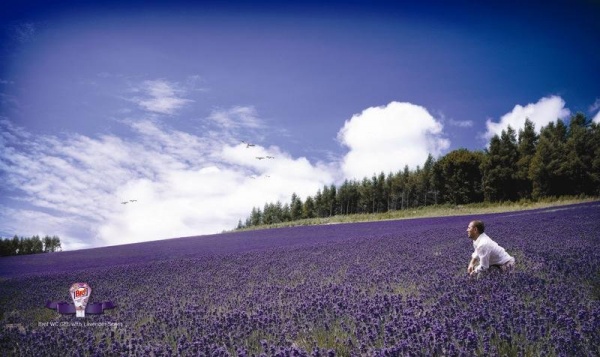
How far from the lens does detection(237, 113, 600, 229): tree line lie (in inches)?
1264

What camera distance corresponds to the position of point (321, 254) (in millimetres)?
9555

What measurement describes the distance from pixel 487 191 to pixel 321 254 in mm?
39473

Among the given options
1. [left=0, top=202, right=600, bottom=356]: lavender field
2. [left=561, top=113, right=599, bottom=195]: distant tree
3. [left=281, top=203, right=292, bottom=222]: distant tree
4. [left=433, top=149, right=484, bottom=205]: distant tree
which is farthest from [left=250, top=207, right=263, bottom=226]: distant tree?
[left=0, top=202, right=600, bottom=356]: lavender field

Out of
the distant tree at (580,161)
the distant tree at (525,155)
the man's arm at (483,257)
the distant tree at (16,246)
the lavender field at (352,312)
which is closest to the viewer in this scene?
the lavender field at (352,312)

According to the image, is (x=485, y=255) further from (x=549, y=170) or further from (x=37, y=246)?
(x=37, y=246)

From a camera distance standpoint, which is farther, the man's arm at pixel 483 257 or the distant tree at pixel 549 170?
the distant tree at pixel 549 170

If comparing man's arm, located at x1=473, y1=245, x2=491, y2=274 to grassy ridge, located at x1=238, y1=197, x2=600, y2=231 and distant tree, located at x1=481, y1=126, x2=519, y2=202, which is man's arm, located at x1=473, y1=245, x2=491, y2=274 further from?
distant tree, located at x1=481, y1=126, x2=519, y2=202

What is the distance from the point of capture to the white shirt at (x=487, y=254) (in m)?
4.93

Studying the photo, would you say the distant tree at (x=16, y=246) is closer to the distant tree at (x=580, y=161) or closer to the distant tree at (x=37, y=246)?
the distant tree at (x=37, y=246)

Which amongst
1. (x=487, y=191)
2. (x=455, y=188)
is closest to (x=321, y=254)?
(x=487, y=191)

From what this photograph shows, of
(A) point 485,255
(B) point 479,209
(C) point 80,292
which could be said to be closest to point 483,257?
(A) point 485,255

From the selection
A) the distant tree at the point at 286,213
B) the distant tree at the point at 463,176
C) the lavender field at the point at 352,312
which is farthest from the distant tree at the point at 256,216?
the lavender field at the point at 352,312

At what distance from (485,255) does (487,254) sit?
0.12 feet

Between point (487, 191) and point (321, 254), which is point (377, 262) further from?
point (487, 191)
